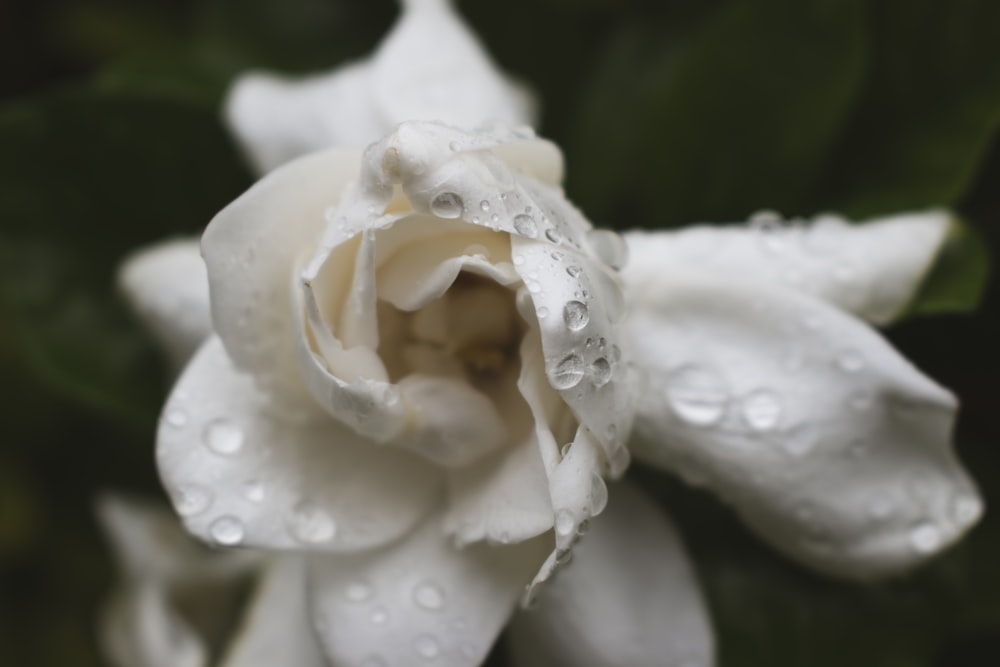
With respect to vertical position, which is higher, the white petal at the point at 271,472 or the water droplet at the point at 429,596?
the white petal at the point at 271,472

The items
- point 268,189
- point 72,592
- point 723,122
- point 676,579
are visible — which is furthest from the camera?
point 72,592

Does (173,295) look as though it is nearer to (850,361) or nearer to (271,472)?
(271,472)

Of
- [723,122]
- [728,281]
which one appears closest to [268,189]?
[728,281]

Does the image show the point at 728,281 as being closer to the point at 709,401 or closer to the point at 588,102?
the point at 709,401

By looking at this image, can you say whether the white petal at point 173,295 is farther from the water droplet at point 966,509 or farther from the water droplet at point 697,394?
the water droplet at point 966,509

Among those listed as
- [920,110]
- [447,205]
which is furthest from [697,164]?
[447,205]

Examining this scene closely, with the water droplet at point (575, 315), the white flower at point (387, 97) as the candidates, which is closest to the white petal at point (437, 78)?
the white flower at point (387, 97)

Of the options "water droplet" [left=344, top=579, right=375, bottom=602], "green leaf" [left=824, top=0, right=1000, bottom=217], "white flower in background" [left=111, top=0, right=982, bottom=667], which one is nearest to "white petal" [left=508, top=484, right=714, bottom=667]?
"white flower in background" [left=111, top=0, right=982, bottom=667]
